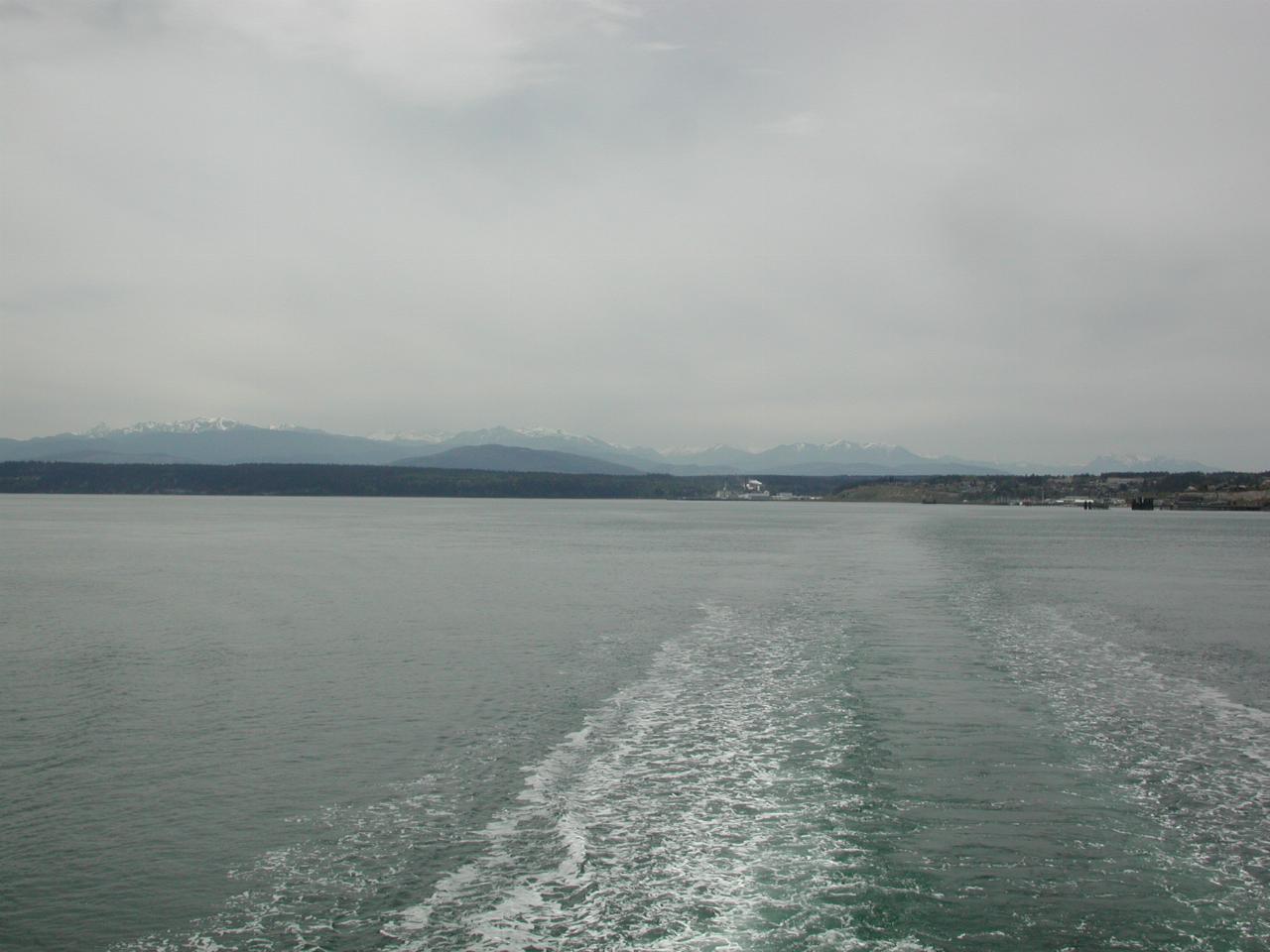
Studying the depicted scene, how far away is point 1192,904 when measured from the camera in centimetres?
1098

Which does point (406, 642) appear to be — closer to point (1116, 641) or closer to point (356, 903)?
point (356, 903)

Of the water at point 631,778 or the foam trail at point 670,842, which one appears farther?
the water at point 631,778

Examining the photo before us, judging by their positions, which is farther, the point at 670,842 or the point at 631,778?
the point at 631,778

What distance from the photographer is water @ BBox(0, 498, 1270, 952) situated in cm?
1071

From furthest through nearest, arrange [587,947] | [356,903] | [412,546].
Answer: [412,546], [356,903], [587,947]

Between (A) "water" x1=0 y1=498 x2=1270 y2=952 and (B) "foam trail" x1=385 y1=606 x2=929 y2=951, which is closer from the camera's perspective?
(B) "foam trail" x1=385 y1=606 x2=929 y2=951

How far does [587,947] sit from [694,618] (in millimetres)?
23787

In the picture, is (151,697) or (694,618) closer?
(151,697)

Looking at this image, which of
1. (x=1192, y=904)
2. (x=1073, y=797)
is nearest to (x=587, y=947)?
(x=1192, y=904)

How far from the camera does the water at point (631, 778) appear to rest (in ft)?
35.1

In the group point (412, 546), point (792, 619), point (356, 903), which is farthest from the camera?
point (412, 546)

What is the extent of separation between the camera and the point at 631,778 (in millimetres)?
15461

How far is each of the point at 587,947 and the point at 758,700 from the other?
448 inches

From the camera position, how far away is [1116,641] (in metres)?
29.4
